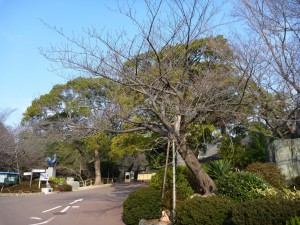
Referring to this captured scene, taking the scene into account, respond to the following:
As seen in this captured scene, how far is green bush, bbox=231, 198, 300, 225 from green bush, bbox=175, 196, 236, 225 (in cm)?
118

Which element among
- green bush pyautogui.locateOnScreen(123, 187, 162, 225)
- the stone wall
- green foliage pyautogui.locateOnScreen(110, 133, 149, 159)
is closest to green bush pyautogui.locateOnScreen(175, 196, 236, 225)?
green bush pyautogui.locateOnScreen(123, 187, 162, 225)

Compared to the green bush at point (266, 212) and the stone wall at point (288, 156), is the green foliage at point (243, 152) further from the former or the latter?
the green bush at point (266, 212)

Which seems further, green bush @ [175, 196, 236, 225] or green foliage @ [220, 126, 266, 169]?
green foliage @ [220, 126, 266, 169]

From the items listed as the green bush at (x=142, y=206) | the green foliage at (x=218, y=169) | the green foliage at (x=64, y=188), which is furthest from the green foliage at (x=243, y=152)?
the green foliage at (x=64, y=188)

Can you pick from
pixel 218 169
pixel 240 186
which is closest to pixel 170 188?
pixel 240 186

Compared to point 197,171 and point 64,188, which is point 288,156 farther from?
point 64,188

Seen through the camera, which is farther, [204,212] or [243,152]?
[243,152]

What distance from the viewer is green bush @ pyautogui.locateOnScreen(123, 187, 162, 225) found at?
1034 centimetres

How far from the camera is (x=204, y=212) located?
313 inches

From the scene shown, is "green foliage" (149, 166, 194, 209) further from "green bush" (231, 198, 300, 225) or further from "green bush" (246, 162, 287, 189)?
"green bush" (231, 198, 300, 225)

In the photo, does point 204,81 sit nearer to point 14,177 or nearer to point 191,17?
point 191,17

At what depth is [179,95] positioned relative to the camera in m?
10.3

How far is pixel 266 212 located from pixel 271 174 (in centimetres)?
677

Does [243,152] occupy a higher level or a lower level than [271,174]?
higher
